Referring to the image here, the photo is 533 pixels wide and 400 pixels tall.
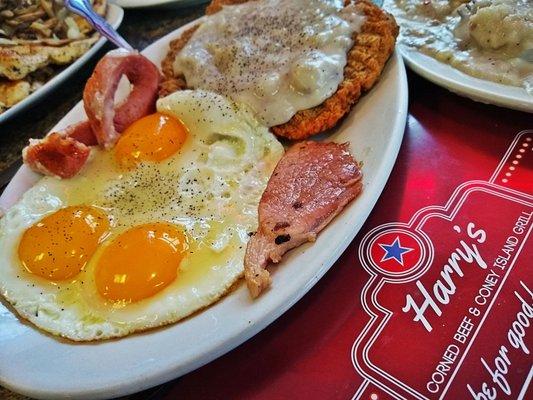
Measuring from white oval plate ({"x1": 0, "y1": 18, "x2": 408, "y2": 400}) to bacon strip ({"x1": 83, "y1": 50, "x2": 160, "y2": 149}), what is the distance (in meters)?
0.82

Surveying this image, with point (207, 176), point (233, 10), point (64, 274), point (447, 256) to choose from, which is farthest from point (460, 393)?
point (233, 10)

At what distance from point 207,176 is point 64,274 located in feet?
1.95

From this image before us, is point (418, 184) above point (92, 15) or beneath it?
beneath

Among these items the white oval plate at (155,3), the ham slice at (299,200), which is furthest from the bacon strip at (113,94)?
the white oval plate at (155,3)

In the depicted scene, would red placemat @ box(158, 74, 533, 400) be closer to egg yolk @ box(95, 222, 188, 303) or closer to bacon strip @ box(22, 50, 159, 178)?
egg yolk @ box(95, 222, 188, 303)

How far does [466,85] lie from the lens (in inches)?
71.0

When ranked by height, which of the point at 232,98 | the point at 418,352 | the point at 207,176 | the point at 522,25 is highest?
the point at 522,25

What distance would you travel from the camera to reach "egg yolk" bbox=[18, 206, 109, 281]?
5.26 ft

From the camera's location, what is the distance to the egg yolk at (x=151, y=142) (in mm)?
1943

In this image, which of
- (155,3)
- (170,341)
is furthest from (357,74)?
(155,3)

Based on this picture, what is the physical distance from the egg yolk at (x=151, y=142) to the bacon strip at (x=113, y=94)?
86mm

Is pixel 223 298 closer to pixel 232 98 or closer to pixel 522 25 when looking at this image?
pixel 232 98

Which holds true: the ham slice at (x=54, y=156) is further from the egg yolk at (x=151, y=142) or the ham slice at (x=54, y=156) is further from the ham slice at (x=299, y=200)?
the ham slice at (x=299, y=200)

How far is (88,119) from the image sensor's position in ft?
6.71
